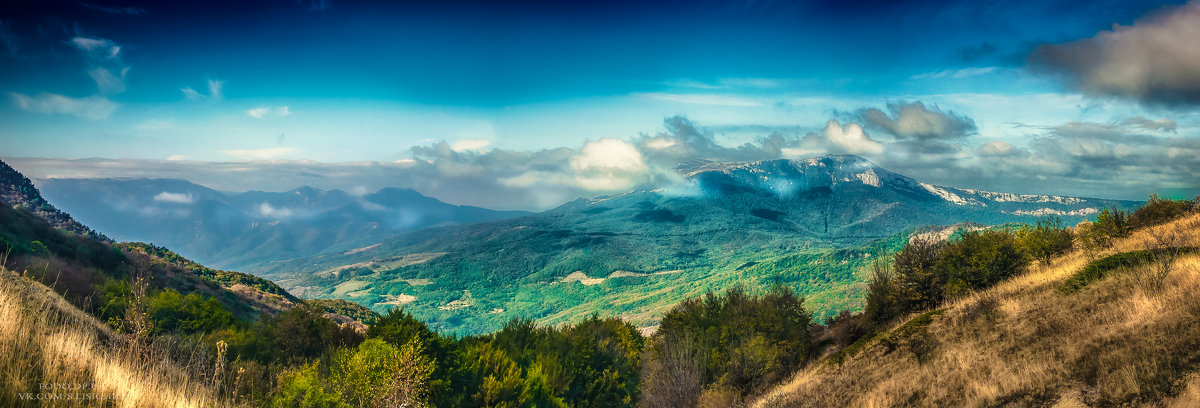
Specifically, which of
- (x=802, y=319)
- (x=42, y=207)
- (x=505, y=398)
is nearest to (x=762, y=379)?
(x=802, y=319)

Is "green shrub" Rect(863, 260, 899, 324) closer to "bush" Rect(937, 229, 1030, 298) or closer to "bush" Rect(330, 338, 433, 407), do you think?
"bush" Rect(937, 229, 1030, 298)

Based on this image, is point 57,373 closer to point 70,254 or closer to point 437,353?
point 437,353

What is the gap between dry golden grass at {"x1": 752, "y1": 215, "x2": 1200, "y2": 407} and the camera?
Result: 10906 millimetres

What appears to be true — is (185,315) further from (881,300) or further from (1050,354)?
(881,300)

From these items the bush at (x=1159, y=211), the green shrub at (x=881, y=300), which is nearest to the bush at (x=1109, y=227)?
the bush at (x=1159, y=211)

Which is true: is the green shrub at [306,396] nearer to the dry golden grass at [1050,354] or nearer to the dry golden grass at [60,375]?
the dry golden grass at [60,375]

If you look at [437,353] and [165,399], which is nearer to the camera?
[165,399]

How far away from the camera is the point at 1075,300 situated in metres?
17.1

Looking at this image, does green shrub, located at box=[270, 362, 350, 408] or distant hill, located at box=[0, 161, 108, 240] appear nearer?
green shrub, located at box=[270, 362, 350, 408]

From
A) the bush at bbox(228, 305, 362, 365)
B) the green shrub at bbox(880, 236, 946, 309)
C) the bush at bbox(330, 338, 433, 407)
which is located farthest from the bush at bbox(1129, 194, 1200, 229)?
the bush at bbox(228, 305, 362, 365)

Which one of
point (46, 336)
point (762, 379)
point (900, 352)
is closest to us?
point (46, 336)

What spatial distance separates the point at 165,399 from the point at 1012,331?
2145 centimetres

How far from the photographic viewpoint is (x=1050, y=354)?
45.2ft

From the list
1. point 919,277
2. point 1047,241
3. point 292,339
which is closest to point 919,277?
point 919,277
